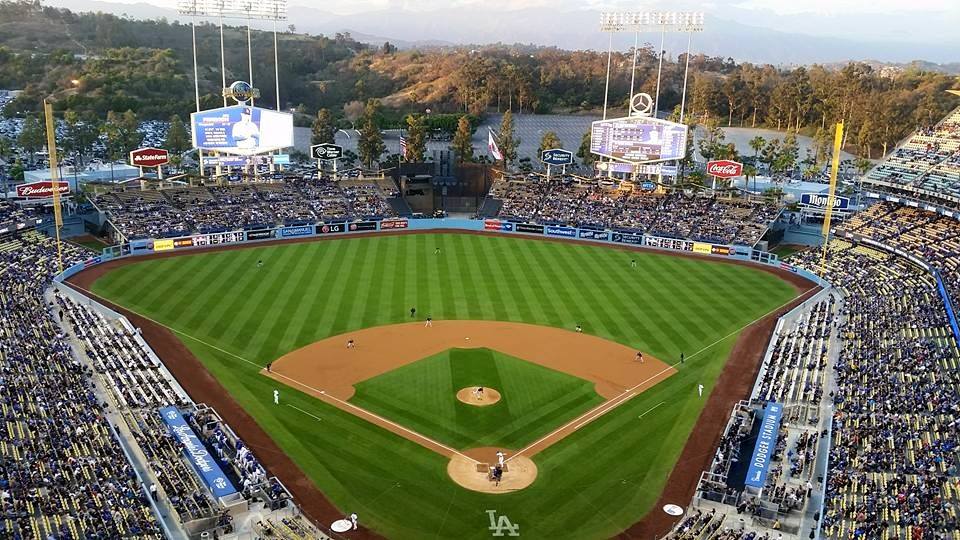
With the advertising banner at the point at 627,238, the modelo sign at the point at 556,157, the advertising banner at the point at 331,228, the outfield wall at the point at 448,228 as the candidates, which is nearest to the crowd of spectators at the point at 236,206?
the advertising banner at the point at 331,228

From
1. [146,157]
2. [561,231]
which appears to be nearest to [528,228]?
[561,231]

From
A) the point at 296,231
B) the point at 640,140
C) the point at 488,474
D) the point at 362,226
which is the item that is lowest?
the point at 488,474

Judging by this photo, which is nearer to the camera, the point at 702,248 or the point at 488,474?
the point at 488,474

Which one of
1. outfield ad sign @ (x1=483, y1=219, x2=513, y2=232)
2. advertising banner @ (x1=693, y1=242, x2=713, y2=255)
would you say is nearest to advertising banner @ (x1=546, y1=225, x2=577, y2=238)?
outfield ad sign @ (x1=483, y1=219, x2=513, y2=232)

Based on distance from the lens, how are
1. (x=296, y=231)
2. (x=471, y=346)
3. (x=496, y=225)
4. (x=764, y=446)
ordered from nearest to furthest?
(x=764, y=446), (x=471, y=346), (x=296, y=231), (x=496, y=225)

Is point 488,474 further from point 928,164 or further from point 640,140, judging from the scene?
point 928,164

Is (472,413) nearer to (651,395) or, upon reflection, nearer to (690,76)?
(651,395)

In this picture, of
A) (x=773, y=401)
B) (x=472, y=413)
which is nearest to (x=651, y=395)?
(x=773, y=401)
